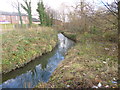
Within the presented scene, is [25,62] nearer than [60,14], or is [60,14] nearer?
[25,62]

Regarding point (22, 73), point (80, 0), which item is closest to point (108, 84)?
point (22, 73)

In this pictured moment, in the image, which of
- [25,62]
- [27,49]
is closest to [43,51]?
[27,49]

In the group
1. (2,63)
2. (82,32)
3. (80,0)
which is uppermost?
(80,0)

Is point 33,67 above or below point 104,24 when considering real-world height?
below

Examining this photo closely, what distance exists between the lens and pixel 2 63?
6.82 m

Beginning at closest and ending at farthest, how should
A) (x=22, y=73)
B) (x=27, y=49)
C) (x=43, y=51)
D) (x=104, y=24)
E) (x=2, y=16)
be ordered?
1. (x=22, y=73)
2. (x=104, y=24)
3. (x=27, y=49)
4. (x=43, y=51)
5. (x=2, y=16)

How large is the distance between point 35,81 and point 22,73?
1593 mm

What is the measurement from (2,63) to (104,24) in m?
8.01

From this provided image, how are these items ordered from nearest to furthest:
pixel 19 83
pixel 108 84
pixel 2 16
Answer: pixel 108 84 → pixel 19 83 → pixel 2 16

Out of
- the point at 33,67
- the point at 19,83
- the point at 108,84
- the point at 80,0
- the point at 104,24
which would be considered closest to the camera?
the point at 108,84

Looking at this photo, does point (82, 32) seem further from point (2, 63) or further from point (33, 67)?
point (2, 63)

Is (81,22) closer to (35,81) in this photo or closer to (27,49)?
(27,49)

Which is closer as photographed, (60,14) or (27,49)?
(27,49)

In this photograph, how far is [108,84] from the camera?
3.71 m
